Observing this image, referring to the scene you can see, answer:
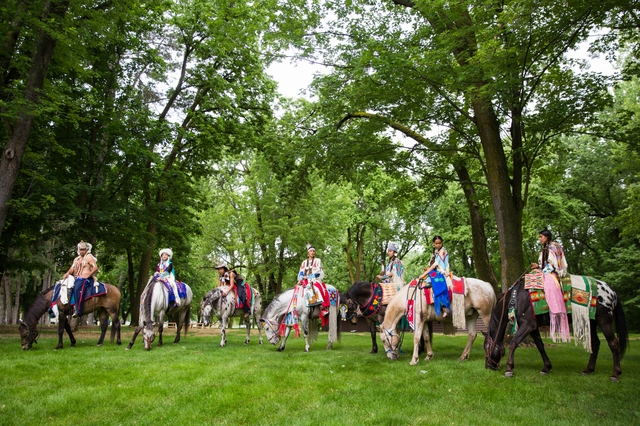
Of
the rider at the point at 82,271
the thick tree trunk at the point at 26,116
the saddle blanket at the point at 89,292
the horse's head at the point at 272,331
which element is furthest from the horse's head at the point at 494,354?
the thick tree trunk at the point at 26,116

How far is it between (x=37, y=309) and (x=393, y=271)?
9.49m

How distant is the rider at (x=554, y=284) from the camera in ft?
26.9

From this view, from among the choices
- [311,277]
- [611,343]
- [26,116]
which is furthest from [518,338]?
[26,116]

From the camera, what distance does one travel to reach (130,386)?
24.2 feet

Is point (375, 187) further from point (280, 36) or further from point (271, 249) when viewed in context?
point (280, 36)

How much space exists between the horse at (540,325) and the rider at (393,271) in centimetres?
348

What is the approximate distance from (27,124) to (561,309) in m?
13.2

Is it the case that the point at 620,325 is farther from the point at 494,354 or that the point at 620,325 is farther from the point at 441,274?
the point at 441,274

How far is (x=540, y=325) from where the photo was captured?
867cm

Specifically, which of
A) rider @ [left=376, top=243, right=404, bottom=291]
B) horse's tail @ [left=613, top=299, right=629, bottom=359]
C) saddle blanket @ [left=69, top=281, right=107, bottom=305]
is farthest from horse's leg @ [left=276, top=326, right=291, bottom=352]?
horse's tail @ [left=613, top=299, right=629, bottom=359]

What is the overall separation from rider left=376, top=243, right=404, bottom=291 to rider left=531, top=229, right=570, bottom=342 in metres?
4.05

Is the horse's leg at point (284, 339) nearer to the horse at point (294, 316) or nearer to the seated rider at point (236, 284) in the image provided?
the horse at point (294, 316)

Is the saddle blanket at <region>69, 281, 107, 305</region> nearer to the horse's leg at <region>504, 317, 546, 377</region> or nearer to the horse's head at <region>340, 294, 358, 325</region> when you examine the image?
the horse's head at <region>340, 294, 358, 325</region>

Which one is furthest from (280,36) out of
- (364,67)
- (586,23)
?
(586,23)
